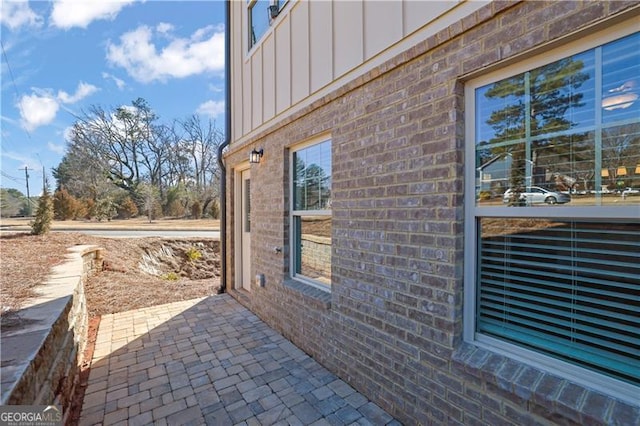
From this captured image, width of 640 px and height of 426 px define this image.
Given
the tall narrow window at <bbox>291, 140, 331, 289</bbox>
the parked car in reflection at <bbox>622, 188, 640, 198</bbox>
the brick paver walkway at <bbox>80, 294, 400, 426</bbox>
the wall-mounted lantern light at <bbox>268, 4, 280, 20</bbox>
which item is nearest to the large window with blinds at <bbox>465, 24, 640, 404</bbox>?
the parked car in reflection at <bbox>622, 188, 640, 198</bbox>

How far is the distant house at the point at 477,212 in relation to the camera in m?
1.40

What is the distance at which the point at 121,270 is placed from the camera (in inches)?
275

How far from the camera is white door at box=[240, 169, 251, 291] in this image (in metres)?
5.41

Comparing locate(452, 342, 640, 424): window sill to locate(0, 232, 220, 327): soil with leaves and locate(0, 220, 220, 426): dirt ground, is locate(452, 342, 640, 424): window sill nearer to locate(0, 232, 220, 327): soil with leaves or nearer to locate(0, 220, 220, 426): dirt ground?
locate(0, 220, 220, 426): dirt ground

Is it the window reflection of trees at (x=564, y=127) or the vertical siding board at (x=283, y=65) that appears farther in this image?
the vertical siding board at (x=283, y=65)

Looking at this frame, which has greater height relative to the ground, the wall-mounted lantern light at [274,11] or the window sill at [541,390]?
the wall-mounted lantern light at [274,11]

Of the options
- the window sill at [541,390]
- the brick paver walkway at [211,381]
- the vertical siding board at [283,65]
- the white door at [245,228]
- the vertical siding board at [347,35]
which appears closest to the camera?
the window sill at [541,390]

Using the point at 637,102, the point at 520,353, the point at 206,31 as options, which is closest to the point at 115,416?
the point at 520,353

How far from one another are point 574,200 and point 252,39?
15.6 feet

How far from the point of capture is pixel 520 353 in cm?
170

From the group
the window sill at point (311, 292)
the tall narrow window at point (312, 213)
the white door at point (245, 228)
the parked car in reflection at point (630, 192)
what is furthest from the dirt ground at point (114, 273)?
the parked car in reflection at point (630, 192)

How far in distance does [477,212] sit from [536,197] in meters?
0.31

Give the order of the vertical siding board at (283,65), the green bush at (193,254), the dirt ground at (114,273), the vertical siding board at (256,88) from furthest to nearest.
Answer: the green bush at (193,254)
the vertical siding board at (256,88)
the vertical siding board at (283,65)
the dirt ground at (114,273)

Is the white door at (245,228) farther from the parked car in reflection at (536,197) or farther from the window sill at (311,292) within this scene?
the parked car in reflection at (536,197)
